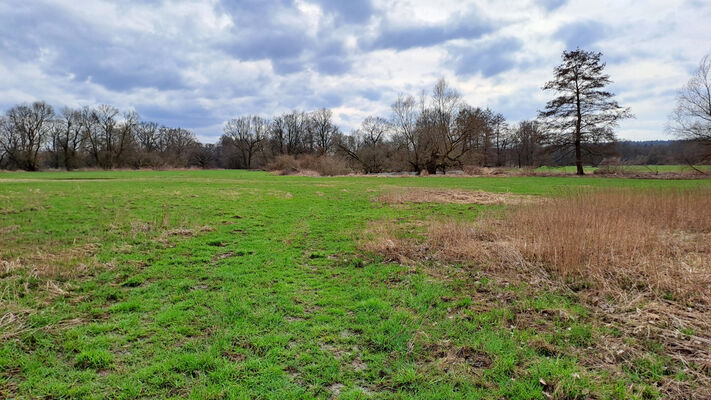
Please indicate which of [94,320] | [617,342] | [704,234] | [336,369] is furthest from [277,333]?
[704,234]

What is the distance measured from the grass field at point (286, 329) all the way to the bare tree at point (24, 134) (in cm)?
7484

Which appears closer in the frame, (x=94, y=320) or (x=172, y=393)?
(x=172, y=393)

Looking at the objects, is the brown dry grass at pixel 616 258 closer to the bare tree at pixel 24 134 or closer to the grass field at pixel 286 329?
the grass field at pixel 286 329

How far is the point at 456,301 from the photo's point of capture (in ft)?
16.5

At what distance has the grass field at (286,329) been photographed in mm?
3076

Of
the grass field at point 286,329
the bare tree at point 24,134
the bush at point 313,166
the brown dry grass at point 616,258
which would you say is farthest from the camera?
the bare tree at point 24,134

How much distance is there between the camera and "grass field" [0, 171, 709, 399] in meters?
3.08

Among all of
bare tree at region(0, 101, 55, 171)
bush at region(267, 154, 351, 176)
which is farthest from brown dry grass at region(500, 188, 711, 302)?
bare tree at region(0, 101, 55, 171)

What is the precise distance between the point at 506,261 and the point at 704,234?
644 centimetres

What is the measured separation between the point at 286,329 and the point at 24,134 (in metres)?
85.3

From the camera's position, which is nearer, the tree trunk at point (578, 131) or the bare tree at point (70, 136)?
the tree trunk at point (578, 131)

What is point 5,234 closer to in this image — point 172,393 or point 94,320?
point 94,320

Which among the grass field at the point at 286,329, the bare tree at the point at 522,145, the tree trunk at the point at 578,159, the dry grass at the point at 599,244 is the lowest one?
the grass field at the point at 286,329

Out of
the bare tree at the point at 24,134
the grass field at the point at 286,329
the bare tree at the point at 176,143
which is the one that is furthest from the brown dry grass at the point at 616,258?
the bare tree at the point at 176,143
